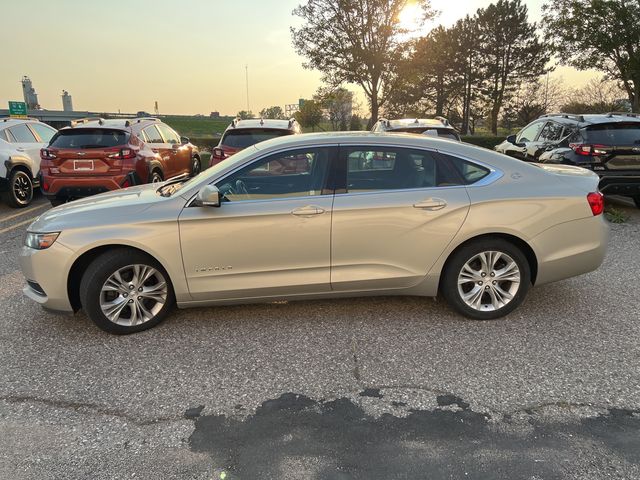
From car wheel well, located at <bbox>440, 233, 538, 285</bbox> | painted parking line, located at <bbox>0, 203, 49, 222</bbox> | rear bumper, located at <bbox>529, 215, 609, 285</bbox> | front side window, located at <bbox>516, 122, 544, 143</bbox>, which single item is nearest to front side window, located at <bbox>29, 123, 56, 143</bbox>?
painted parking line, located at <bbox>0, 203, 49, 222</bbox>

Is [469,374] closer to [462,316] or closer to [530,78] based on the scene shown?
[462,316]

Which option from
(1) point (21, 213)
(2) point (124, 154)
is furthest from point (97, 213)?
(1) point (21, 213)

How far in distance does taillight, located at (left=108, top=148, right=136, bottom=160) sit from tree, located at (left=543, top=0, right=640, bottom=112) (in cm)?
2240

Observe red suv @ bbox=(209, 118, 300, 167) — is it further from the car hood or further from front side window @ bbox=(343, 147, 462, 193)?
front side window @ bbox=(343, 147, 462, 193)

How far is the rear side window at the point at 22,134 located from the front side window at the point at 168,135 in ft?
8.91

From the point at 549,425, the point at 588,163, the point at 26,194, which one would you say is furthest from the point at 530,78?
the point at 549,425

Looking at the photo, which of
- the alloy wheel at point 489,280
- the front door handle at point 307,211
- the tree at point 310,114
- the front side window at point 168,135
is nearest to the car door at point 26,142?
the front side window at point 168,135

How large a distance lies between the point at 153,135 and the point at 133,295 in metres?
6.14

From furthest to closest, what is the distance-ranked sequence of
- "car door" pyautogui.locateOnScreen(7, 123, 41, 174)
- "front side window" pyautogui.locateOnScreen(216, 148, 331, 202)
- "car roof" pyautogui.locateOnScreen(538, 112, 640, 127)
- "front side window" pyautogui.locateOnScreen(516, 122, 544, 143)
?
1. "car door" pyautogui.locateOnScreen(7, 123, 41, 174)
2. "front side window" pyautogui.locateOnScreen(516, 122, 544, 143)
3. "car roof" pyautogui.locateOnScreen(538, 112, 640, 127)
4. "front side window" pyautogui.locateOnScreen(216, 148, 331, 202)

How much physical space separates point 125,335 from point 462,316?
280 cm

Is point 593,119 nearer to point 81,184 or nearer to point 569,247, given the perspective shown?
point 569,247

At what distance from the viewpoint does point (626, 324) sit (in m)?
3.90

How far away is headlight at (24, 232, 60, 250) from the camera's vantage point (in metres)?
3.63

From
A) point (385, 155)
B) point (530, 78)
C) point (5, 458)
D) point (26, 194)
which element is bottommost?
point (5, 458)
